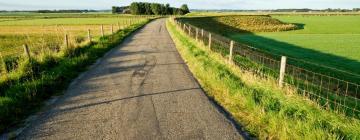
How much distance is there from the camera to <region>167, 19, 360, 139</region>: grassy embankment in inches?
227

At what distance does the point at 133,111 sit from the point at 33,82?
11.7ft

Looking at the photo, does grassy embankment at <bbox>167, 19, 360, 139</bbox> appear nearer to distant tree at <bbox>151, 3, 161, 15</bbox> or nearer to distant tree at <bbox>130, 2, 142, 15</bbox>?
distant tree at <bbox>151, 3, 161, 15</bbox>

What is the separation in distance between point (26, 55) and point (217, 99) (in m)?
7.51

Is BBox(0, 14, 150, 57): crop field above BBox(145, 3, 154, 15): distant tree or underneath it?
underneath

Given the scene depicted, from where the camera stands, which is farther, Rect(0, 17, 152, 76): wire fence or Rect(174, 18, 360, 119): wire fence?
Rect(0, 17, 152, 76): wire fence

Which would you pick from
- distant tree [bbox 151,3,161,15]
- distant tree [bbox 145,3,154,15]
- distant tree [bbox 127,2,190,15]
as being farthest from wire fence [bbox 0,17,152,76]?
distant tree [bbox 145,3,154,15]

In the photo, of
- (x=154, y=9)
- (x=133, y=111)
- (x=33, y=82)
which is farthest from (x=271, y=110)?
(x=154, y=9)

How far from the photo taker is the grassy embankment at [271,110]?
5.77 meters

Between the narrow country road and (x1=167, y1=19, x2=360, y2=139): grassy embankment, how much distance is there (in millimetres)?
449

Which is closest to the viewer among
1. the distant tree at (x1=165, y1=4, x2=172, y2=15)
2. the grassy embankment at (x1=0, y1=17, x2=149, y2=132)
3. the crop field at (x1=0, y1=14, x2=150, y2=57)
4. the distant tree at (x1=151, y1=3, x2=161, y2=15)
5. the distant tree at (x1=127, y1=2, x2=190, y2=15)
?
the grassy embankment at (x1=0, y1=17, x2=149, y2=132)

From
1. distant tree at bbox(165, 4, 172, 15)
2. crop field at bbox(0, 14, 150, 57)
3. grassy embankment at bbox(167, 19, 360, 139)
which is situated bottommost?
crop field at bbox(0, 14, 150, 57)

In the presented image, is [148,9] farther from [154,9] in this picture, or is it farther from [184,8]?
[184,8]

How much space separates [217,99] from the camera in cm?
862

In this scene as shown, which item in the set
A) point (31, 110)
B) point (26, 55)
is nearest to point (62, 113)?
point (31, 110)
